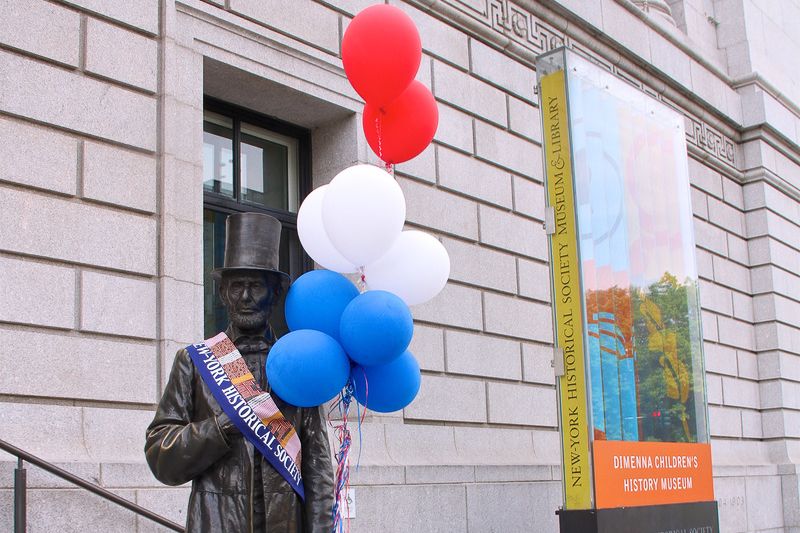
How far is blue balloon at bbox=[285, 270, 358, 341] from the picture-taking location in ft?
15.3

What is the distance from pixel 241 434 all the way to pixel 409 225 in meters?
6.38

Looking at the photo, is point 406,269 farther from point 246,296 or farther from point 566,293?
point 566,293

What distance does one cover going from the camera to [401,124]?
6207mm

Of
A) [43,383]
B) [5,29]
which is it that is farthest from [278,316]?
[5,29]

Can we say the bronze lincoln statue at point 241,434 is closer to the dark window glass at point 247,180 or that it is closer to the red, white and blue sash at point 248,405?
the red, white and blue sash at point 248,405

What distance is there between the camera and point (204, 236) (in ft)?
30.3

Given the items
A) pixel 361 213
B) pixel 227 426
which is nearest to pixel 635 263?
pixel 361 213

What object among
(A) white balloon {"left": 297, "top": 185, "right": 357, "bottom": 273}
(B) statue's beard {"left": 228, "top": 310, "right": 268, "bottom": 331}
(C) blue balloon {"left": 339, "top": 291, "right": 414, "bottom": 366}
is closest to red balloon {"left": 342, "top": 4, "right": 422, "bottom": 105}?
(A) white balloon {"left": 297, "top": 185, "right": 357, "bottom": 273}

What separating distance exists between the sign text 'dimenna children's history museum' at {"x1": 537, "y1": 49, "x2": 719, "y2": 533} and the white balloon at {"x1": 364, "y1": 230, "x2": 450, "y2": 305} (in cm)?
345

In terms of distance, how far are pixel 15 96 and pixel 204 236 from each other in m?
2.35

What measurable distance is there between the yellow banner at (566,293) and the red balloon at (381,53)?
10.3 feet

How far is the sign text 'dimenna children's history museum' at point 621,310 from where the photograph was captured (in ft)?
27.8

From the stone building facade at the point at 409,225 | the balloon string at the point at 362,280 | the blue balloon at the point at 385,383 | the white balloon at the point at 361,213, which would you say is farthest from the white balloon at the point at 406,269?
the stone building facade at the point at 409,225

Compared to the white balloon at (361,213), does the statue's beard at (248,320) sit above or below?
below
